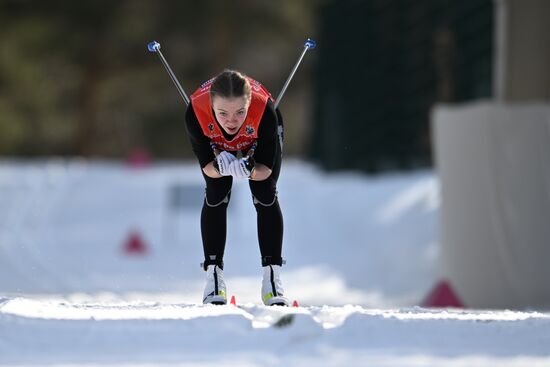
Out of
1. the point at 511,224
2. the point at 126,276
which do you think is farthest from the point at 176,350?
the point at 126,276

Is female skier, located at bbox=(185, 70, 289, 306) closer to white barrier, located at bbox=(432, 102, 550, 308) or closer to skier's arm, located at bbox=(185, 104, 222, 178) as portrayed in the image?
skier's arm, located at bbox=(185, 104, 222, 178)

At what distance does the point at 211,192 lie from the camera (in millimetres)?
6715

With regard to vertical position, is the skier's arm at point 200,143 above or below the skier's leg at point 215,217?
above

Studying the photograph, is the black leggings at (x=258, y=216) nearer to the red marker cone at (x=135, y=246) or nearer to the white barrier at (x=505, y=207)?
the white barrier at (x=505, y=207)

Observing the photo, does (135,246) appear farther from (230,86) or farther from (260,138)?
(230,86)

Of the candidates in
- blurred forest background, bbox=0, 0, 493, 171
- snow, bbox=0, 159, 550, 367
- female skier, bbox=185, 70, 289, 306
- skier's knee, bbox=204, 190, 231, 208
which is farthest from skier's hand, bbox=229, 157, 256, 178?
blurred forest background, bbox=0, 0, 493, 171

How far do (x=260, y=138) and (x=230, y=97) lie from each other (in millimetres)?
361

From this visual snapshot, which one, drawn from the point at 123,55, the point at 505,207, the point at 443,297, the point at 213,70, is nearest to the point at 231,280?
the point at 505,207

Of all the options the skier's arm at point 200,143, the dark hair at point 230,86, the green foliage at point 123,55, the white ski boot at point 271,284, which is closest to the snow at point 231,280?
the white ski boot at point 271,284

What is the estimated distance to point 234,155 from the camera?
6535mm

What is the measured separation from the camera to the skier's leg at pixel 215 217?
22.0 feet

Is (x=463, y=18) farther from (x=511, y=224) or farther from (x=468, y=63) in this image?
(x=511, y=224)

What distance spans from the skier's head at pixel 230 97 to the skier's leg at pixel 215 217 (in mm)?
489

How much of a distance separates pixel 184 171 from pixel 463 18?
12.1 metres
